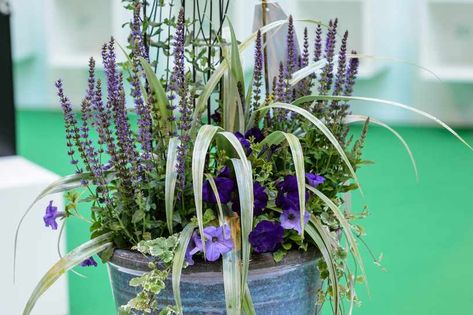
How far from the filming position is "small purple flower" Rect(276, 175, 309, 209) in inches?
49.0

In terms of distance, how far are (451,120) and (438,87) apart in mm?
208

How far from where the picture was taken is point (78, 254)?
1.25 metres

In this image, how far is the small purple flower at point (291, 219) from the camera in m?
1.24

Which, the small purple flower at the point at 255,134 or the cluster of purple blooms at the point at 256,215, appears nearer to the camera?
the cluster of purple blooms at the point at 256,215

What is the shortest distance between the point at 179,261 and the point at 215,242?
6cm

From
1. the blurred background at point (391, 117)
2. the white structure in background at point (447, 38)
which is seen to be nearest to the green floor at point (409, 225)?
the blurred background at point (391, 117)

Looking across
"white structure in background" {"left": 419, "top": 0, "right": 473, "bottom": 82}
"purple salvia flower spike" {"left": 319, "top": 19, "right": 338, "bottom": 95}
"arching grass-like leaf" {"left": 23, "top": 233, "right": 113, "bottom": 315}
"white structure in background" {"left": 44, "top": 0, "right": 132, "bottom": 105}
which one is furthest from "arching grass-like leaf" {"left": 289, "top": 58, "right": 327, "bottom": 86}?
"white structure in background" {"left": 44, "top": 0, "right": 132, "bottom": 105}

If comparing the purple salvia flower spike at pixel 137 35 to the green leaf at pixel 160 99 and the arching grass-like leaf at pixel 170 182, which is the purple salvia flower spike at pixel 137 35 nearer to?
the green leaf at pixel 160 99

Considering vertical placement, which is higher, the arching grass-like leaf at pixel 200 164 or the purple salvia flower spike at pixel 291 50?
the purple salvia flower spike at pixel 291 50

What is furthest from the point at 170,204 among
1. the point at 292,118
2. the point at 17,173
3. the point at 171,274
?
the point at 17,173

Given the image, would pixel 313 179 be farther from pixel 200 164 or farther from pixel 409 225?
pixel 409 225

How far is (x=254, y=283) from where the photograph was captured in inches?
48.4

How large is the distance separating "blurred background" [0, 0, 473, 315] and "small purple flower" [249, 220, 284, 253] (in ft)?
5.05

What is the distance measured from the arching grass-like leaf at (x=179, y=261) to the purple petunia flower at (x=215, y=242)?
16mm
